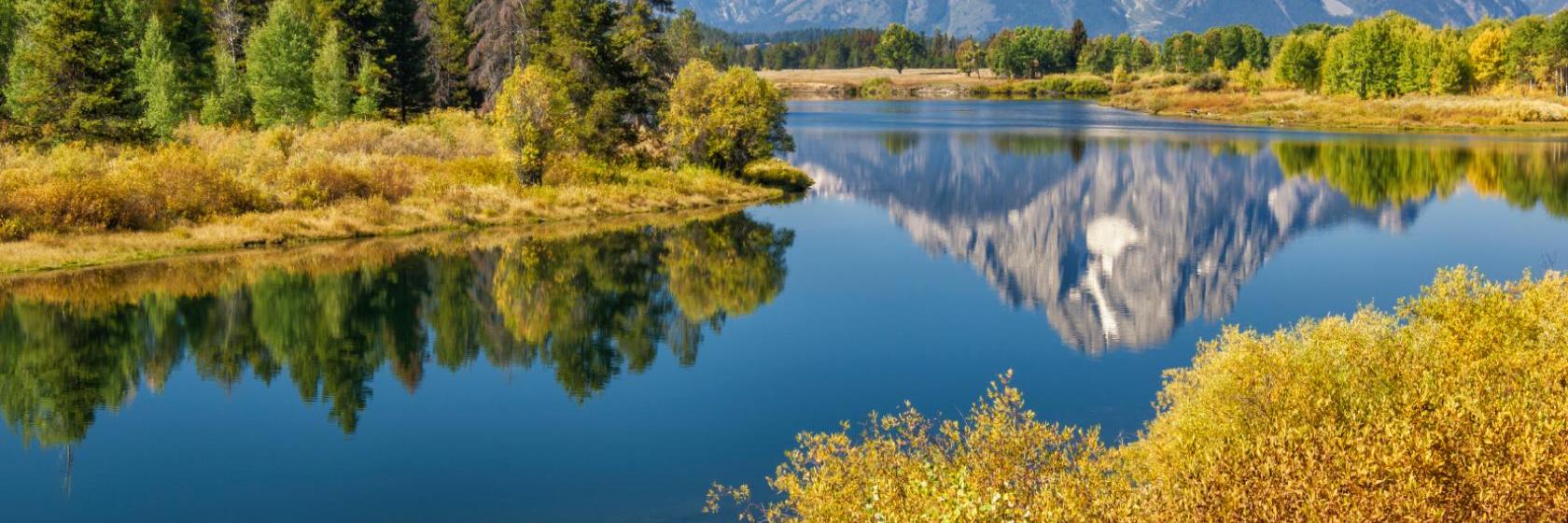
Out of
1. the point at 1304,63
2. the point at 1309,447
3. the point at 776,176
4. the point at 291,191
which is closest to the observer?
the point at 1309,447

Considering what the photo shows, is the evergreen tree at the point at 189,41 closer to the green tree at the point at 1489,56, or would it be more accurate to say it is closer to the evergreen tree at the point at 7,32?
the evergreen tree at the point at 7,32

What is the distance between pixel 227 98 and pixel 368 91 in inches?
333

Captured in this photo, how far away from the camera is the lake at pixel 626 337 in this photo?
23.2 meters

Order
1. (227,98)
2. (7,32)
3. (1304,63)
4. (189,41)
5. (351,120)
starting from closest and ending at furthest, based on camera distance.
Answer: (7,32) → (351,120) → (227,98) → (189,41) → (1304,63)

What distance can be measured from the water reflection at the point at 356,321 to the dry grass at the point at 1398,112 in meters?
115

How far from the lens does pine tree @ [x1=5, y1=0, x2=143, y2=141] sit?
57094 millimetres

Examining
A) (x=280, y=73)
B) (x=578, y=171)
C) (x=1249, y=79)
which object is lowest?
(x=578, y=171)

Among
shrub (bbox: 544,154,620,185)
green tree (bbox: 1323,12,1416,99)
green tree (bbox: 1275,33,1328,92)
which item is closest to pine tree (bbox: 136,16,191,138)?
shrub (bbox: 544,154,620,185)

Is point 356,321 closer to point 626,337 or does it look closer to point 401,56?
point 626,337

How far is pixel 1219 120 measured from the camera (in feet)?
516

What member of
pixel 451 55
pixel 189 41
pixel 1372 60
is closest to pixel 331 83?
pixel 189 41

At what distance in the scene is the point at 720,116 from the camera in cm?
6962

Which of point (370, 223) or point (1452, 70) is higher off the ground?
point (1452, 70)

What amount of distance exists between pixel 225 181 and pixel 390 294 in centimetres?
1561
